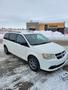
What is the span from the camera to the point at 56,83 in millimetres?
3822

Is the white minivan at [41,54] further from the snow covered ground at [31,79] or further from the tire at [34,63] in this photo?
the snow covered ground at [31,79]

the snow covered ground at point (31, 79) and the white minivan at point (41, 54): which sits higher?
the white minivan at point (41, 54)

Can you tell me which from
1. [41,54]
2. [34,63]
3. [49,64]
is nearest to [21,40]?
[34,63]

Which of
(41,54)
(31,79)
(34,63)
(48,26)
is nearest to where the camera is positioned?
(31,79)

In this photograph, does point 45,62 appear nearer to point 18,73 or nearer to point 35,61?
point 35,61

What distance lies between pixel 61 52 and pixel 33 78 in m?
1.64

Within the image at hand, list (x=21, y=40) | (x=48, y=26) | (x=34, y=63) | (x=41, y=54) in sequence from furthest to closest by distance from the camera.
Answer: (x=48, y=26) → (x=21, y=40) → (x=34, y=63) → (x=41, y=54)

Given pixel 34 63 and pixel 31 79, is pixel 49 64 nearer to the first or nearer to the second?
pixel 34 63

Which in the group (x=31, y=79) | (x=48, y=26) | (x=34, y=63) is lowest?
(x=31, y=79)

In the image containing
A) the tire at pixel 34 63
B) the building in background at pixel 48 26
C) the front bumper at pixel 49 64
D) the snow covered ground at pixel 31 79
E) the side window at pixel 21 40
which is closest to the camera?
the snow covered ground at pixel 31 79

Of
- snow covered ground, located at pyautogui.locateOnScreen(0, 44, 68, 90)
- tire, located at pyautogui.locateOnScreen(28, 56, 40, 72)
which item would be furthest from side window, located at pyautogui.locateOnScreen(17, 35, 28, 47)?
snow covered ground, located at pyautogui.locateOnScreen(0, 44, 68, 90)

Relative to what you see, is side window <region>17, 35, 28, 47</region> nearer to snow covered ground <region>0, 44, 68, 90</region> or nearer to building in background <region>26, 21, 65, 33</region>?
snow covered ground <region>0, 44, 68, 90</region>

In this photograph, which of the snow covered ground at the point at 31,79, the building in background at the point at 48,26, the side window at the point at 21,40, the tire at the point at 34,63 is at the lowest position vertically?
the snow covered ground at the point at 31,79

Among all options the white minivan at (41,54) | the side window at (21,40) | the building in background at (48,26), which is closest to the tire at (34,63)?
the white minivan at (41,54)
